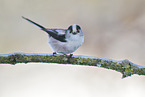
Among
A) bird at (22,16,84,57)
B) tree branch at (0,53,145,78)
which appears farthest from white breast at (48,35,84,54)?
tree branch at (0,53,145,78)

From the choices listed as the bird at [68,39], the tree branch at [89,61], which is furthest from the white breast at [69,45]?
the tree branch at [89,61]

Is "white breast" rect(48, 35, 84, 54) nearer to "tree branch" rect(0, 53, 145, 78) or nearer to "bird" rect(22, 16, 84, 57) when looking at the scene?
"bird" rect(22, 16, 84, 57)

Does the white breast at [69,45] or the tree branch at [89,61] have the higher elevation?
the white breast at [69,45]

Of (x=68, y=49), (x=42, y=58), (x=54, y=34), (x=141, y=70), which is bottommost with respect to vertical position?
(x=141, y=70)

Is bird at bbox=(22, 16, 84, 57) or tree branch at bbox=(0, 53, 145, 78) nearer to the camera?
tree branch at bbox=(0, 53, 145, 78)

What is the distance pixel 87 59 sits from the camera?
166 cm

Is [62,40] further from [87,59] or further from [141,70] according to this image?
[141,70]

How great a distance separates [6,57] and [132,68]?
3.87ft

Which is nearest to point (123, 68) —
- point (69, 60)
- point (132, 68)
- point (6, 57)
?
point (132, 68)

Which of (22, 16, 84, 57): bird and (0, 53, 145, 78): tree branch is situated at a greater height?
(22, 16, 84, 57): bird

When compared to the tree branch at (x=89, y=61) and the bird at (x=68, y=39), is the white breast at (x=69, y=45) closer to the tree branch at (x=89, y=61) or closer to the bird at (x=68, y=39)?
the bird at (x=68, y=39)

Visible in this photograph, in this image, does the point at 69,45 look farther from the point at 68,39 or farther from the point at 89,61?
the point at 89,61

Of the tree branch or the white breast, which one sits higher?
the white breast

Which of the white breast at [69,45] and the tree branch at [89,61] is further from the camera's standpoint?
the white breast at [69,45]
